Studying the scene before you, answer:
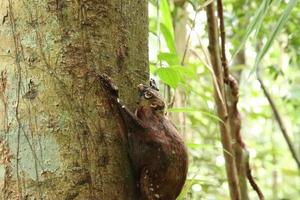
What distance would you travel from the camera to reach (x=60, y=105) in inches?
31.9

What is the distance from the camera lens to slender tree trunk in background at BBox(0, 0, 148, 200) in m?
0.80

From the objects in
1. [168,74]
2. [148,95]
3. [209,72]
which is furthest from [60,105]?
[209,72]

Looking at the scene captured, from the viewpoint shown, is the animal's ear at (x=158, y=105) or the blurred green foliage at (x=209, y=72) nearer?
the animal's ear at (x=158, y=105)

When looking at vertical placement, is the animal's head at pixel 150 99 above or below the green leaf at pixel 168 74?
below

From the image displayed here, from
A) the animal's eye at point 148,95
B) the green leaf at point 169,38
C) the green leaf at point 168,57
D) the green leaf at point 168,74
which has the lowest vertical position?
the animal's eye at point 148,95

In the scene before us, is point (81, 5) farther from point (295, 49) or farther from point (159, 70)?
point (295, 49)

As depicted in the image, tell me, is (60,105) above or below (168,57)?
below

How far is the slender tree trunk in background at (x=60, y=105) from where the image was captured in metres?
0.80

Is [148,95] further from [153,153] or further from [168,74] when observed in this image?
[168,74]

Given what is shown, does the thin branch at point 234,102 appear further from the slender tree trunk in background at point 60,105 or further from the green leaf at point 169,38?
the slender tree trunk in background at point 60,105

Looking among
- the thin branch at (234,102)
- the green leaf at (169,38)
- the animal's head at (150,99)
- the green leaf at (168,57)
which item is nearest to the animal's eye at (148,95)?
the animal's head at (150,99)

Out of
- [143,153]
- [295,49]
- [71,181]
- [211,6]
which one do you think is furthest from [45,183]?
Answer: [295,49]

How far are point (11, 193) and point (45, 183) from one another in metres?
0.05

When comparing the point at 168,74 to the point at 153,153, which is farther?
the point at 168,74
